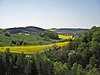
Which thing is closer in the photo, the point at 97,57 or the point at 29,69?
the point at 29,69

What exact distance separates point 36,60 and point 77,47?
67.5 ft

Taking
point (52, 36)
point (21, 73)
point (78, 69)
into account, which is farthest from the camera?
point (52, 36)

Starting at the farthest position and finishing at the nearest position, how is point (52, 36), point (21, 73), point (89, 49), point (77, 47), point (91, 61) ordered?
point (52, 36)
point (77, 47)
point (89, 49)
point (91, 61)
point (21, 73)

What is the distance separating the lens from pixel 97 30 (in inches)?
3100

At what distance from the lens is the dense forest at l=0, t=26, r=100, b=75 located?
53.9 metres

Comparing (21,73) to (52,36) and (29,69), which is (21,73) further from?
(52,36)

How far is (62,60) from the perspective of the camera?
229ft

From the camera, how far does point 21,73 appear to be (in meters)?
55.4

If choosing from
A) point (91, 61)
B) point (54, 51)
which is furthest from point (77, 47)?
point (91, 61)

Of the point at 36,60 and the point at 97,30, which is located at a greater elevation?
the point at 97,30

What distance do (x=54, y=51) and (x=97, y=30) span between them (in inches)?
540

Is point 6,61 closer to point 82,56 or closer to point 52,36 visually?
point 82,56

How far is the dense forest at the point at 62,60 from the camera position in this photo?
53.9m

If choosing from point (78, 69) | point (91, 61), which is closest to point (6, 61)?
point (78, 69)
